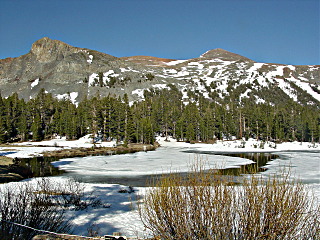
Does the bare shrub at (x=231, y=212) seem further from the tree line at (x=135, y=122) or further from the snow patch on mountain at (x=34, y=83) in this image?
the snow patch on mountain at (x=34, y=83)

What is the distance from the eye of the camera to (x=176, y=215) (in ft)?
14.0

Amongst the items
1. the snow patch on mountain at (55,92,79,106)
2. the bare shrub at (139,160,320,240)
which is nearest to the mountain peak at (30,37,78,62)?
the snow patch on mountain at (55,92,79,106)

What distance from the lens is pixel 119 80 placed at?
11350 centimetres

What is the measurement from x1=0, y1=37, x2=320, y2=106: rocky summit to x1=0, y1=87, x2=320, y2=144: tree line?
25.9 meters

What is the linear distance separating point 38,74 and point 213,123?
90.5m

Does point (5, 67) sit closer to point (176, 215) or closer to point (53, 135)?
point (53, 135)

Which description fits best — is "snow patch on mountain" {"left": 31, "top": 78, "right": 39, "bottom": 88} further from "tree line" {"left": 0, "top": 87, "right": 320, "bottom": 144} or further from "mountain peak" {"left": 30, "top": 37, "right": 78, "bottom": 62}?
"tree line" {"left": 0, "top": 87, "right": 320, "bottom": 144}

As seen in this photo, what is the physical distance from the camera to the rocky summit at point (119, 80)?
107 meters

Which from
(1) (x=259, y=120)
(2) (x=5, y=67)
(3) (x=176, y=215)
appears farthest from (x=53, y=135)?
(2) (x=5, y=67)

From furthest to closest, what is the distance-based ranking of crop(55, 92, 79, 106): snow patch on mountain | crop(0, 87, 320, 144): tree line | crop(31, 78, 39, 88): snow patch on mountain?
crop(31, 78, 39, 88): snow patch on mountain, crop(55, 92, 79, 106): snow patch on mountain, crop(0, 87, 320, 144): tree line

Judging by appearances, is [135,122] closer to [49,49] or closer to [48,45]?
[49,49]

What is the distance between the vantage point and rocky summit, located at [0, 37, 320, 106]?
107 metres

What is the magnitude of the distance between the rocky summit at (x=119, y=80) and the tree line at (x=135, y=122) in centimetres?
2593

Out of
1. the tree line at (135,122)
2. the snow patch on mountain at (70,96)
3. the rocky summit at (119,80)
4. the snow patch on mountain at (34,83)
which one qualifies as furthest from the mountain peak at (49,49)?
the tree line at (135,122)
